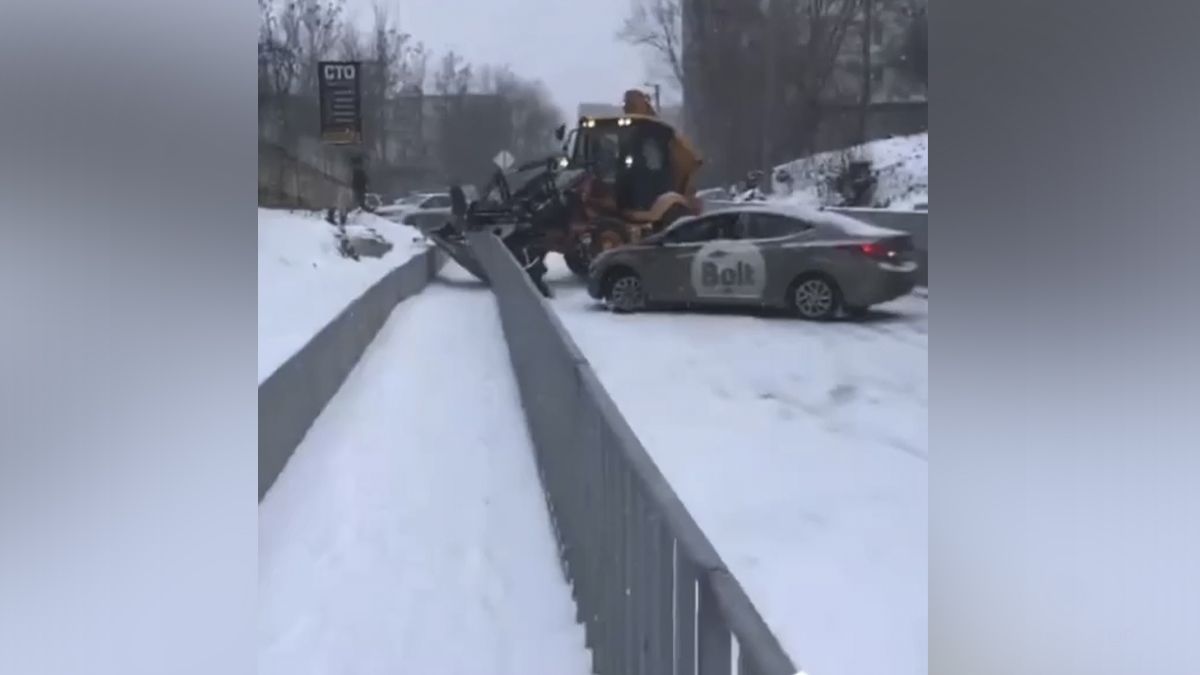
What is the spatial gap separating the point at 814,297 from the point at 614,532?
0.49 m

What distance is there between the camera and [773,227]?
201cm

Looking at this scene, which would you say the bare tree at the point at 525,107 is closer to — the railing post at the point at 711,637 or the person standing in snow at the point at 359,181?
the person standing in snow at the point at 359,181

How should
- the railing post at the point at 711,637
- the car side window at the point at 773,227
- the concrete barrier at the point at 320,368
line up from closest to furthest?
1. the railing post at the point at 711,637
2. the concrete barrier at the point at 320,368
3. the car side window at the point at 773,227

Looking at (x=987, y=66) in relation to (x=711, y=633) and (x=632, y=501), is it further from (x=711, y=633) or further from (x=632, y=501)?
(x=711, y=633)

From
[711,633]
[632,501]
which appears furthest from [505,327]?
[711,633]

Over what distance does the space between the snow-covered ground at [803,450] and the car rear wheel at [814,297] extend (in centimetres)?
3

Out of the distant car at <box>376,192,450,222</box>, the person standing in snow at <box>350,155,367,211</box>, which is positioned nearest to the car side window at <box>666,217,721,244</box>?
the distant car at <box>376,192,450,222</box>

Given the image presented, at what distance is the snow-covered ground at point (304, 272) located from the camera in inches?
64.4

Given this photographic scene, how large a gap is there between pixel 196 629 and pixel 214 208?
487 mm

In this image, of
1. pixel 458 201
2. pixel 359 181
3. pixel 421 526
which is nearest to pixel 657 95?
pixel 458 201

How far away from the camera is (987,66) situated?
1.83 meters

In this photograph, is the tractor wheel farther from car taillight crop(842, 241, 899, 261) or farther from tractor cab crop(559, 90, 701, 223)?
car taillight crop(842, 241, 899, 261)

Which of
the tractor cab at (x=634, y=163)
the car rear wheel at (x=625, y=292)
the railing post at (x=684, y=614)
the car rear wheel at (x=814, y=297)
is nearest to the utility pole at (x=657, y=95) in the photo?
the tractor cab at (x=634, y=163)

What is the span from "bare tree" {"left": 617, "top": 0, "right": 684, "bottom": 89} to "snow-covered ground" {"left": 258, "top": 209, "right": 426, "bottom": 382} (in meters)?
0.43
